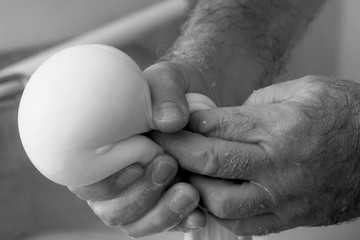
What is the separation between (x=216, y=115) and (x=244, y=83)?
301 millimetres

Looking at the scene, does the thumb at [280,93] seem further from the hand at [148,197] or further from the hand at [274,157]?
the hand at [148,197]

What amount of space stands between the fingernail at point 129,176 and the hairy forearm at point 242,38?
27 centimetres

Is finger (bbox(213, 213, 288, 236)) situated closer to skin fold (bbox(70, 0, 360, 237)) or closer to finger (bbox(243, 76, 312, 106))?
skin fold (bbox(70, 0, 360, 237))

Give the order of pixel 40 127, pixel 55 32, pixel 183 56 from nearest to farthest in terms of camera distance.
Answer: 1. pixel 40 127
2. pixel 183 56
3. pixel 55 32

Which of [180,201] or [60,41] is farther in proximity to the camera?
[60,41]

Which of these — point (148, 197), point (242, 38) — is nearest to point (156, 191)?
point (148, 197)

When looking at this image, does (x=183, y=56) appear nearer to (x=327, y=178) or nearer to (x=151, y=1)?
(x=151, y=1)

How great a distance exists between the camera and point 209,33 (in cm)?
73

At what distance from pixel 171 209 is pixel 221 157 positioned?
0.20 feet

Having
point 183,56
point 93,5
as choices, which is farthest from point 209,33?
point 93,5

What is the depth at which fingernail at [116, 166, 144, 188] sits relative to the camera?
0.40m

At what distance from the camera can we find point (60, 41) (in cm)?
77

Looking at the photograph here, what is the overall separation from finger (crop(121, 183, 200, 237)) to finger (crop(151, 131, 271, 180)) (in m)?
0.02

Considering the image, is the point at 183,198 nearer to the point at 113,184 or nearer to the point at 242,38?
the point at 113,184
